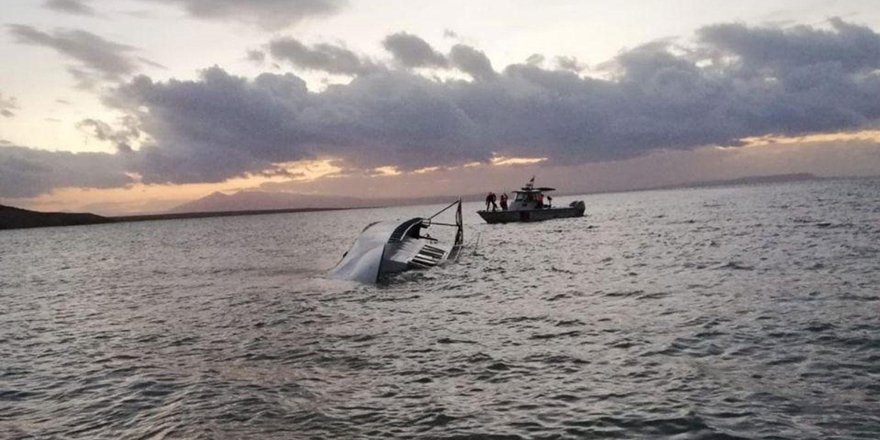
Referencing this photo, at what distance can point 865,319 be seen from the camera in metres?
16.5

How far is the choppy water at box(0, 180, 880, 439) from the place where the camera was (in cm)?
1052

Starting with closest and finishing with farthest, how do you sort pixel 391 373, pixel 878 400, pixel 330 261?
pixel 878 400, pixel 391 373, pixel 330 261

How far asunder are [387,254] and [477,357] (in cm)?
2046

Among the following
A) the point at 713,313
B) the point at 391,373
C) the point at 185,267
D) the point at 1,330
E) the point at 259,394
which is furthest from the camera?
the point at 185,267

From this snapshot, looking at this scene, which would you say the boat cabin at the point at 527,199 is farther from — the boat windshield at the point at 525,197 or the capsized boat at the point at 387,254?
the capsized boat at the point at 387,254

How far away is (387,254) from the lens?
34969mm

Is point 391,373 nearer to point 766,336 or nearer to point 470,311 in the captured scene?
point 470,311

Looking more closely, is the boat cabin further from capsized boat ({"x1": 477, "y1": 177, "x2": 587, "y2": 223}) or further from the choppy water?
the choppy water

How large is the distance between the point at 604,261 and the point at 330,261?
23.2 m

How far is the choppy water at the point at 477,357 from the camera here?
1052 cm

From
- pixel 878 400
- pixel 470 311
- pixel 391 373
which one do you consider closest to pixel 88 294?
pixel 470 311

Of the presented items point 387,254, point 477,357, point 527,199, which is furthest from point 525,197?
point 477,357

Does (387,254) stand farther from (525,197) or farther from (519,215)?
(525,197)

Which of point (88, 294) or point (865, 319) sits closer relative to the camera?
point (865, 319)
